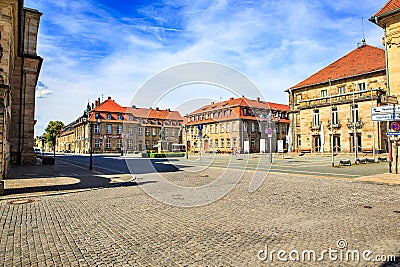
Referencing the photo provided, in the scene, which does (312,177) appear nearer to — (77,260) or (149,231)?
(149,231)

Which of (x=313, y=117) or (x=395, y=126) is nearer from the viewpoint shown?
(x=395, y=126)

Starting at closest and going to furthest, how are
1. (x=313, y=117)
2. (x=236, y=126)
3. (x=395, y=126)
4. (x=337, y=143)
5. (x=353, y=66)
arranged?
(x=395, y=126), (x=337, y=143), (x=313, y=117), (x=353, y=66), (x=236, y=126)

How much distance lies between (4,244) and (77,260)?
1640mm

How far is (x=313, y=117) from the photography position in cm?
3944

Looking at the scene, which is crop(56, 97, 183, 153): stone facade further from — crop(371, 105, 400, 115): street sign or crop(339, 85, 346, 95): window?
crop(371, 105, 400, 115): street sign

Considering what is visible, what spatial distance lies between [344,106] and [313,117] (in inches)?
171

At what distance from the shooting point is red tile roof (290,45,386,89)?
124 ft

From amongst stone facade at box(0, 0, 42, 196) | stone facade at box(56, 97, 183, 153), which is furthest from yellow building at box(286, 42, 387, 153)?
stone facade at box(0, 0, 42, 196)

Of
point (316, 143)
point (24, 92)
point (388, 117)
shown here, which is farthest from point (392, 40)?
point (24, 92)

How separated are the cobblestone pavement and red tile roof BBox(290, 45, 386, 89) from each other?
34614mm

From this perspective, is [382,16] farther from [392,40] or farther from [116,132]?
[116,132]

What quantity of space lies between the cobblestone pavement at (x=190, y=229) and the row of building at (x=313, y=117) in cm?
1006

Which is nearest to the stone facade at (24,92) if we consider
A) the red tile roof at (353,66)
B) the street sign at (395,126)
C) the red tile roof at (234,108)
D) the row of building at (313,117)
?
the row of building at (313,117)

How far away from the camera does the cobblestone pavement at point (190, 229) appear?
423 cm
